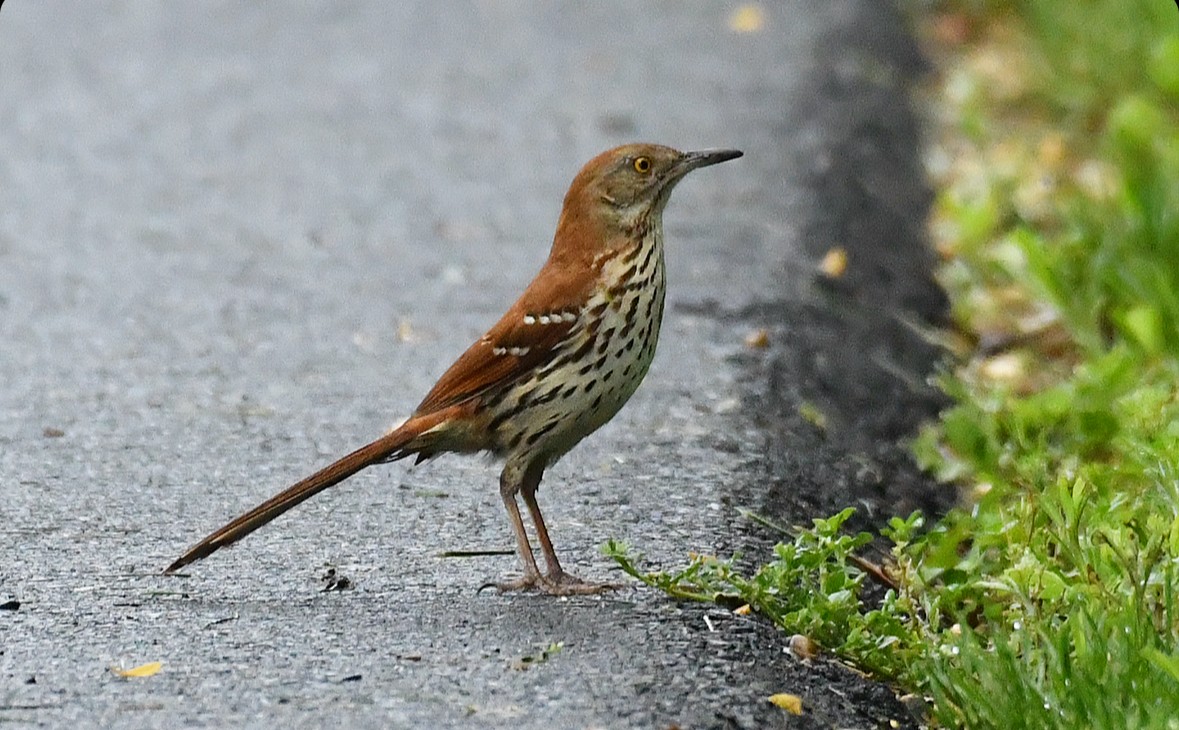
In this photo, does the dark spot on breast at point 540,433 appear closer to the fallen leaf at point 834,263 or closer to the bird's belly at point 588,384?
the bird's belly at point 588,384

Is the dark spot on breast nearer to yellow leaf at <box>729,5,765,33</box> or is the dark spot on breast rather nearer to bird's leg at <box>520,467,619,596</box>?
bird's leg at <box>520,467,619,596</box>

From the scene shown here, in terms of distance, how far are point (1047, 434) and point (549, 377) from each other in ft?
5.74

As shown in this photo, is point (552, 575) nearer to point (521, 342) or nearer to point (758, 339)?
point (521, 342)

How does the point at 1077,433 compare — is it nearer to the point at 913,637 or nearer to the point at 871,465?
the point at 871,465

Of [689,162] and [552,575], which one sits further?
[689,162]

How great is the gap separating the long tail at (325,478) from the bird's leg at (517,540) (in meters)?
0.19

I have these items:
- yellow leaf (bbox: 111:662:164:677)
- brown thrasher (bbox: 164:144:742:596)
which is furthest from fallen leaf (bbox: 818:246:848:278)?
yellow leaf (bbox: 111:662:164:677)

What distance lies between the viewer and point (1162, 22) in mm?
8492

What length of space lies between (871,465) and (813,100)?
3790 millimetres

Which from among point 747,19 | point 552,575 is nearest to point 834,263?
point 552,575

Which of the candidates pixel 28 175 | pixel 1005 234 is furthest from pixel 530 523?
pixel 28 175

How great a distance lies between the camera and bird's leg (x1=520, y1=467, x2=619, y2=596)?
4320 millimetres

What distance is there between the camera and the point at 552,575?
4355 millimetres

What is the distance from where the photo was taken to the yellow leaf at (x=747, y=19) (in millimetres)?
10578
